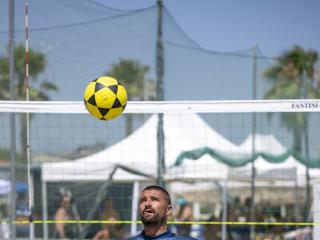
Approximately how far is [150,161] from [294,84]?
266 centimetres

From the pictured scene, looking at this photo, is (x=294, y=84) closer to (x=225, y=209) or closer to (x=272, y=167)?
(x=272, y=167)

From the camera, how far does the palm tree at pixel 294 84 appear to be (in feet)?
34.1

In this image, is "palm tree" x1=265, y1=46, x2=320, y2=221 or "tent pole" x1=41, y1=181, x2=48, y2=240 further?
"palm tree" x1=265, y1=46, x2=320, y2=221

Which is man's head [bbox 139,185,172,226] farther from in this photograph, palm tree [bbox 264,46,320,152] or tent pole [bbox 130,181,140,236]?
palm tree [bbox 264,46,320,152]

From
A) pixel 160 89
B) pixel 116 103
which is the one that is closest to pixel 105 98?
pixel 116 103

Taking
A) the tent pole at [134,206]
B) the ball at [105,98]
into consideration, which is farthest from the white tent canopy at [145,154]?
the ball at [105,98]

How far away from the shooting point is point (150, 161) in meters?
10.4

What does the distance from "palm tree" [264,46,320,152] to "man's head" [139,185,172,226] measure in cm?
606

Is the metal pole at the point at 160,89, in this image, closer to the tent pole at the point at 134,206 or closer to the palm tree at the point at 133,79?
the palm tree at the point at 133,79

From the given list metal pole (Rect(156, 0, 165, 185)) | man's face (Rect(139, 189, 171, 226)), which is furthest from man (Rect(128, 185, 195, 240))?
metal pole (Rect(156, 0, 165, 185))

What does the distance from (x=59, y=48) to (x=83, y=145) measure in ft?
4.53

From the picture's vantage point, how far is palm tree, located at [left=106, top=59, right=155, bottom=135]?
994 centimetres

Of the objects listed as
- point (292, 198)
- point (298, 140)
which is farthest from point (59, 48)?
point (292, 198)

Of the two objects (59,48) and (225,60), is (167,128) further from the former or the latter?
(59,48)
